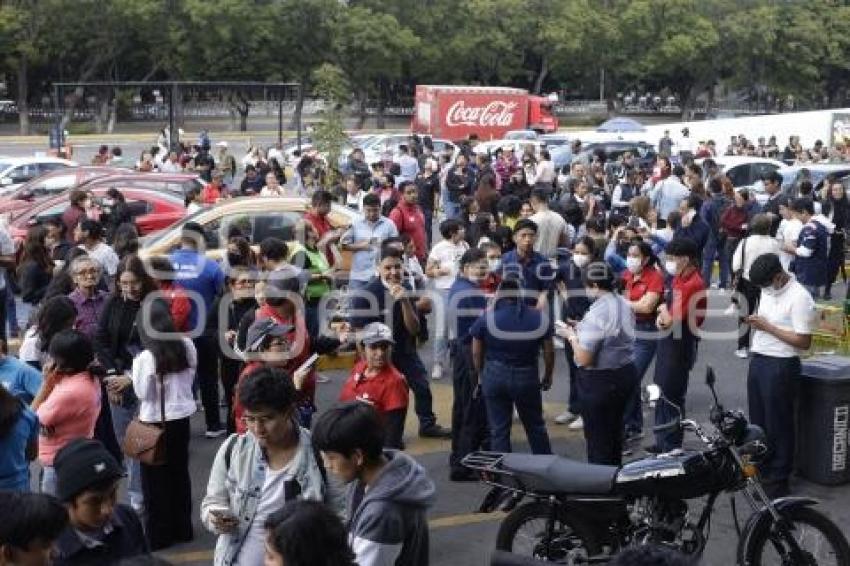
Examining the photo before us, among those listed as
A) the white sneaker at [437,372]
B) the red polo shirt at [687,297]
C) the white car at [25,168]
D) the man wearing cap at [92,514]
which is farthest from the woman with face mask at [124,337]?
the white car at [25,168]

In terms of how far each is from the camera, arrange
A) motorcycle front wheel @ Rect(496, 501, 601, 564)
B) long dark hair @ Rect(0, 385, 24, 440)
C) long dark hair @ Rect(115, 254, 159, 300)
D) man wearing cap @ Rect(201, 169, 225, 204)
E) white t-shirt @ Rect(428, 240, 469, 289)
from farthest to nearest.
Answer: man wearing cap @ Rect(201, 169, 225, 204), white t-shirt @ Rect(428, 240, 469, 289), long dark hair @ Rect(115, 254, 159, 300), motorcycle front wheel @ Rect(496, 501, 601, 564), long dark hair @ Rect(0, 385, 24, 440)

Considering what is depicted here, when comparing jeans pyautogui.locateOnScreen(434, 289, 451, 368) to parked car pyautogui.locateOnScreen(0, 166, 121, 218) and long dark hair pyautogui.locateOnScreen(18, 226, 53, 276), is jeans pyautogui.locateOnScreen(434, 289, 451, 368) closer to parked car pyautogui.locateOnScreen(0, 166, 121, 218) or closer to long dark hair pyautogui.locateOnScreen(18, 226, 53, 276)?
long dark hair pyautogui.locateOnScreen(18, 226, 53, 276)

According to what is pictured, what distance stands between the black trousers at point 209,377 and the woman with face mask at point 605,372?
3.22 meters

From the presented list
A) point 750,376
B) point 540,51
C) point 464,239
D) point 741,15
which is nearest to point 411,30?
point 540,51

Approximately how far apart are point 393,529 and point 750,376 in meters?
4.51

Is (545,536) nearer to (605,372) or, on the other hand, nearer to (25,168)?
(605,372)

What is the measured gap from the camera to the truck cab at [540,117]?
1753 inches

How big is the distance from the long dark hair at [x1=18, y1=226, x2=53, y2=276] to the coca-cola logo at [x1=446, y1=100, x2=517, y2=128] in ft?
106

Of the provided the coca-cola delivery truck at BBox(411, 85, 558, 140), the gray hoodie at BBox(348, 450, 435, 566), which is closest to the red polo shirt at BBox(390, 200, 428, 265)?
the gray hoodie at BBox(348, 450, 435, 566)

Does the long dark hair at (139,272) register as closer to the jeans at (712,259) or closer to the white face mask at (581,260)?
the white face mask at (581,260)

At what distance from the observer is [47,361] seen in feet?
23.0

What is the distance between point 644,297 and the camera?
9.01 m

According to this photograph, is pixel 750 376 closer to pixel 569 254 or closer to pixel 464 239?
pixel 569 254

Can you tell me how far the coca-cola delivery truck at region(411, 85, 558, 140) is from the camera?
138 feet
